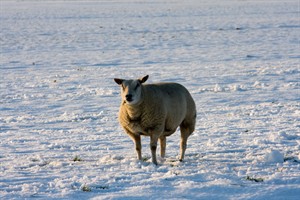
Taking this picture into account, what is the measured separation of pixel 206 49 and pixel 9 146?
1547 centimetres

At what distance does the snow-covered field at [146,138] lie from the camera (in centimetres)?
606

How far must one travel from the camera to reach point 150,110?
7.13 m

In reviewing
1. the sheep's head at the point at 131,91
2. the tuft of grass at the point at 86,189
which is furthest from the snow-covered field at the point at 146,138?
the sheep's head at the point at 131,91

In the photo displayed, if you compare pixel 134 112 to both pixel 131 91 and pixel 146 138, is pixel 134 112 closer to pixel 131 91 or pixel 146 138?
pixel 131 91

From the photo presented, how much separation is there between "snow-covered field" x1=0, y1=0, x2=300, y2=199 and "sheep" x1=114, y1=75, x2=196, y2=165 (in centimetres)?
41

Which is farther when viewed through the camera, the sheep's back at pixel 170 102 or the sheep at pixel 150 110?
the sheep's back at pixel 170 102

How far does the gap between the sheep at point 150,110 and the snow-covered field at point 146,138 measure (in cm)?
41

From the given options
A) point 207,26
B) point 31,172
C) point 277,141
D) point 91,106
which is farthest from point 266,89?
point 207,26

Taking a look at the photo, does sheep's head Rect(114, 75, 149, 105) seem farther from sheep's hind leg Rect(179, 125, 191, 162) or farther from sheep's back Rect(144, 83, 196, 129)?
sheep's hind leg Rect(179, 125, 191, 162)

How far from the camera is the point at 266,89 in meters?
13.9

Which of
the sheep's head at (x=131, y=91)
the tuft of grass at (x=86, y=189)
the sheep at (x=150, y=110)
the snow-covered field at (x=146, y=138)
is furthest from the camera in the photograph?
the sheep at (x=150, y=110)

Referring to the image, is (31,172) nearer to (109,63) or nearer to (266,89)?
(266,89)

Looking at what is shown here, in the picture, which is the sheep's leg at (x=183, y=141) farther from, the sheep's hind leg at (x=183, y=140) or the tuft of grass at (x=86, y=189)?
the tuft of grass at (x=86, y=189)

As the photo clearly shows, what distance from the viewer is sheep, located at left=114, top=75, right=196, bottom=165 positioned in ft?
23.0
